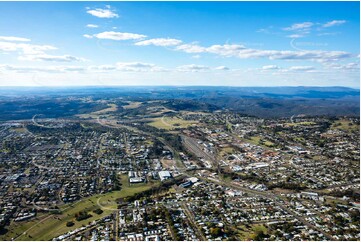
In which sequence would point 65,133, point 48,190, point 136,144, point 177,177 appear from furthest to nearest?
1. point 65,133
2. point 136,144
3. point 177,177
4. point 48,190

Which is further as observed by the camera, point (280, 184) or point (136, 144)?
point (136, 144)

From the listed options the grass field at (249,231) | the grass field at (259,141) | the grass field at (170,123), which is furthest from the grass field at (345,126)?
the grass field at (249,231)

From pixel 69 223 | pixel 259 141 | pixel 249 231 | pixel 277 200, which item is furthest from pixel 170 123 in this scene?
pixel 249 231

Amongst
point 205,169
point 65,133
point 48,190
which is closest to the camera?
point 48,190

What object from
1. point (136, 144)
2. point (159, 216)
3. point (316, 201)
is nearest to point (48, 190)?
point (159, 216)

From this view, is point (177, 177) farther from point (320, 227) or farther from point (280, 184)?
point (320, 227)
